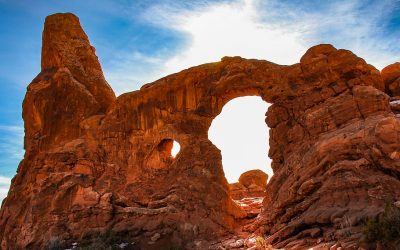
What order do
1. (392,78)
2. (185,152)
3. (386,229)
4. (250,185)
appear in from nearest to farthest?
(386,229) → (392,78) → (185,152) → (250,185)

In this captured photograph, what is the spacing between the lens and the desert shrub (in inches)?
405

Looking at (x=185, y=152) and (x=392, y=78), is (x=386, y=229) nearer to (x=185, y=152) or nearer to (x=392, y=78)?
(x=392, y=78)

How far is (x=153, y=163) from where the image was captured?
21.7 m

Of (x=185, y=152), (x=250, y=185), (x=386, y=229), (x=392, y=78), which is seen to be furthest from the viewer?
(x=250, y=185)

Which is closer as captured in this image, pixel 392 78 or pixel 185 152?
pixel 392 78

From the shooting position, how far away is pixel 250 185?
31047mm

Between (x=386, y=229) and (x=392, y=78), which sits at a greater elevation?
(x=392, y=78)

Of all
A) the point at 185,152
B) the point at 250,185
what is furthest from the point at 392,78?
the point at 250,185

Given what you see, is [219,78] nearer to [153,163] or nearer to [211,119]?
[211,119]

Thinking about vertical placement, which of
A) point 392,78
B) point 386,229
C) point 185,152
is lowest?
point 386,229

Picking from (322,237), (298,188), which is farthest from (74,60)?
(322,237)

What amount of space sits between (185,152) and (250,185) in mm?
11725

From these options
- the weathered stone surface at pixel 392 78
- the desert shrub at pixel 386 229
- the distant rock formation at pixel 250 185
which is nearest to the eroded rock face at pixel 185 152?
the weathered stone surface at pixel 392 78

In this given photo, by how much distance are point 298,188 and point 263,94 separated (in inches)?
252
